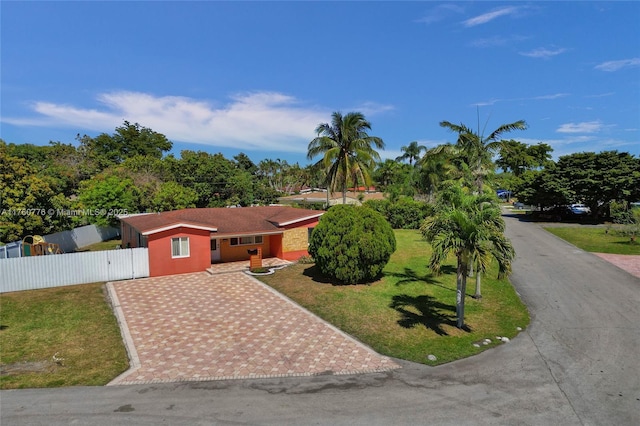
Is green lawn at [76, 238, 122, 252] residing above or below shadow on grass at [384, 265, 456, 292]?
above

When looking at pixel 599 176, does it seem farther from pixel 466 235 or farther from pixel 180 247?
pixel 180 247

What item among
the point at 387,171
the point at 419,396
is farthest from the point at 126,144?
the point at 419,396

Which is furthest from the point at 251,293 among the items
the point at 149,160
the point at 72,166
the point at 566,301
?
the point at 72,166

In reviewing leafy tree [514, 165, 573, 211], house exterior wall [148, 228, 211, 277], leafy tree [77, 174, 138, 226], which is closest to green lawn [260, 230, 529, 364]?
house exterior wall [148, 228, 211, 277]

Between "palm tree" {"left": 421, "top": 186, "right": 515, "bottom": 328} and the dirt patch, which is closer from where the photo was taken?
the dirt patch

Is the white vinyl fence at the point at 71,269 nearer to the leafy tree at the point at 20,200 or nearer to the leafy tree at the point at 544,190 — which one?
the leafy tree at the point at 20,200

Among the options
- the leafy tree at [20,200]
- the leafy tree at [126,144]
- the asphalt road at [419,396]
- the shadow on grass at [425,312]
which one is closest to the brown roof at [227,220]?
the leafy tree at [20,200]

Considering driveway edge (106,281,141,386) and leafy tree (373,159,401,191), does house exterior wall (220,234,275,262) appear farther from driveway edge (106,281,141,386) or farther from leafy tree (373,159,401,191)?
leafy tree (373,159,401,191)

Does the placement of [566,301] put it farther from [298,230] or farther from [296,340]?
[298,230]
